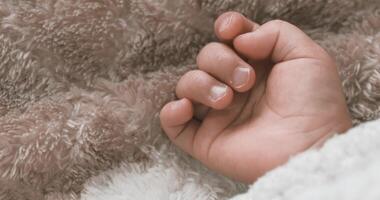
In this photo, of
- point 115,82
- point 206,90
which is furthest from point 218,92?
point 115,82

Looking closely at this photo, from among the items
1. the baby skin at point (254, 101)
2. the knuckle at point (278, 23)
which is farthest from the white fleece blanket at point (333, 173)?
the knuckle at point (278, 23)

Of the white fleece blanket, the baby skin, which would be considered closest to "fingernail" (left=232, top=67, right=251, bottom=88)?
the baby skin

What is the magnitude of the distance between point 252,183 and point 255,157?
3 centimetres

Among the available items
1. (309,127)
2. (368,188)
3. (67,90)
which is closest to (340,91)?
(309,127)

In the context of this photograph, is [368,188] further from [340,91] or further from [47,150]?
[47,150]

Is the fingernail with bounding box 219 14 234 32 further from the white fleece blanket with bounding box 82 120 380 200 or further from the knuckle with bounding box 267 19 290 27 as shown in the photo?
the white fleece blanket with bounding box 82 120 380 200

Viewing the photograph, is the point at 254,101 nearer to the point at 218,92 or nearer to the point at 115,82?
the point at 218,92

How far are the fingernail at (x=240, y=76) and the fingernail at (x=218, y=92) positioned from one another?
1 cm

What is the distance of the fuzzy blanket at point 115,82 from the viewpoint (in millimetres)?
706

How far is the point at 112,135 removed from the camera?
2.34 ft

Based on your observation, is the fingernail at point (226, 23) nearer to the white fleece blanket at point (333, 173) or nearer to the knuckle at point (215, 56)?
the knuckle at point (215, 56)

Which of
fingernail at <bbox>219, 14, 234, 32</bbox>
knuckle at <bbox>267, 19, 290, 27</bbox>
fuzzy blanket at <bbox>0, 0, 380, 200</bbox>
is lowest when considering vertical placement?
fuzzy blanket at <bbox>0, 0, 380, 200</bbox>

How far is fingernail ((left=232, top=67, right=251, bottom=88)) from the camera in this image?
666 mm

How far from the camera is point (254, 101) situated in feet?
2.32
